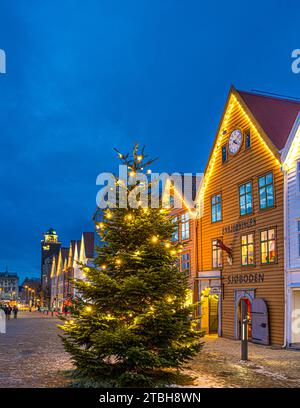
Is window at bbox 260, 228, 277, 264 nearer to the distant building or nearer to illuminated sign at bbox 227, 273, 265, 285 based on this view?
illuminated sign at bbox 227, 273, 265, 285

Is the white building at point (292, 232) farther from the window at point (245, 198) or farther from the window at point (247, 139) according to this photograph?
the window at point (247, 139)

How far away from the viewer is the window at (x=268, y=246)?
24141mm

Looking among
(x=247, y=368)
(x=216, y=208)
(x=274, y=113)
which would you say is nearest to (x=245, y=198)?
(x=216, y=208)

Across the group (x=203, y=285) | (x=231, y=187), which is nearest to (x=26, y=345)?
(x=203, y=285)

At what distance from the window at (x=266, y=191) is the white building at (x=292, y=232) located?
1.41 m

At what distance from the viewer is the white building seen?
22078 mm

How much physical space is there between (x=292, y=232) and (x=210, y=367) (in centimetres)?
888

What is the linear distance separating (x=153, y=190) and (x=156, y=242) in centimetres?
174

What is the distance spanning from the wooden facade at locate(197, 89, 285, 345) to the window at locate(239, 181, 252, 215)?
10.2 inches

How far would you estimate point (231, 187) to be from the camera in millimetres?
28594

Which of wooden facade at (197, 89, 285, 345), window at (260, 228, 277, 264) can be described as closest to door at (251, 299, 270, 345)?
wooden facade at (197, 89, 285, 345)
